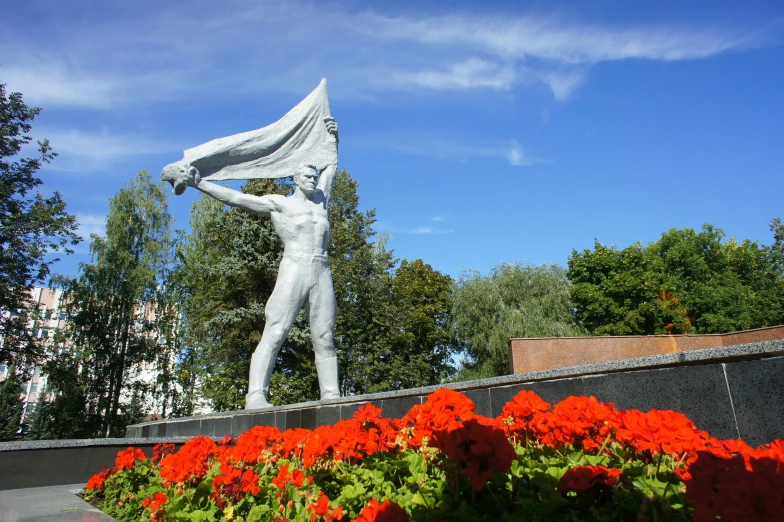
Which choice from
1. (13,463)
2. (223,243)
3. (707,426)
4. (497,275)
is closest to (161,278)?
(223,243)

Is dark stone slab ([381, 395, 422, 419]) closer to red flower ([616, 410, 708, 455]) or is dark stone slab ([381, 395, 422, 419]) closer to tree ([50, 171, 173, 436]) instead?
red flower ([616, 410, 708, 455])

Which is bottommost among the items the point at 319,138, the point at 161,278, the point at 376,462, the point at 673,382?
the point at 376,462

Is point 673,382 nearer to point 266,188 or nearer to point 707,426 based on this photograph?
point 707,426

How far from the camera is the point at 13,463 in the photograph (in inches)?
225

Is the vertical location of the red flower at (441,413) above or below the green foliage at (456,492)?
above

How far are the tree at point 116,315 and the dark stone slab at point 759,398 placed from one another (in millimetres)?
24623

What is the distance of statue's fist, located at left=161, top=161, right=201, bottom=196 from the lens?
24.9 feet

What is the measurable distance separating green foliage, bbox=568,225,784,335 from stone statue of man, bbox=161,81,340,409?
19772 millimetres

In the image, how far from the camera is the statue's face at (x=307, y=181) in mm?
8109

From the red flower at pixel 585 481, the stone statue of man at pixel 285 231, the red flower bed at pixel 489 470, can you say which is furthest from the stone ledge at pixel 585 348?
the red flower at pixel 585 481

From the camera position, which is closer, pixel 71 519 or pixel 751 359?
pixel 751 359

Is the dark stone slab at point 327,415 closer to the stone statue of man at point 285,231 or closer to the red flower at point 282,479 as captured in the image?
the stone statue of man at point 285,231

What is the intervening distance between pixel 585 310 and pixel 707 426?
79.2ft

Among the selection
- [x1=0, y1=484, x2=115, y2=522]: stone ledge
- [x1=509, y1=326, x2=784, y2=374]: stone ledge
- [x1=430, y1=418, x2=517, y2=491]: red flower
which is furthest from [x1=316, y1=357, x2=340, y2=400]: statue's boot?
[x1=430, y1=418, x2=517, y2=491]: red flower
